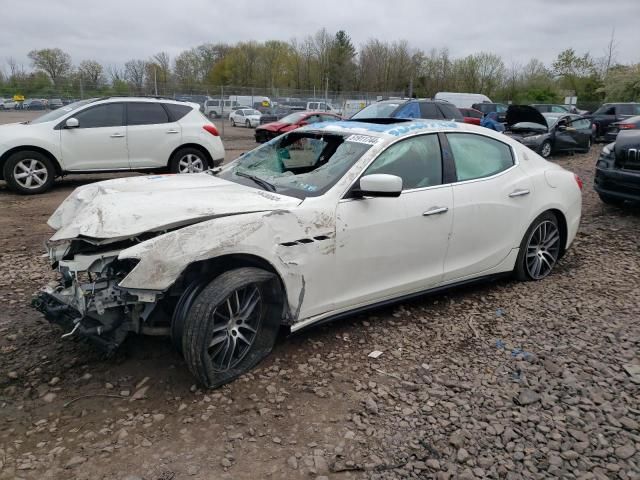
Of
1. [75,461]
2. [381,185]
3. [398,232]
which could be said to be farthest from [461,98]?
[75,461]

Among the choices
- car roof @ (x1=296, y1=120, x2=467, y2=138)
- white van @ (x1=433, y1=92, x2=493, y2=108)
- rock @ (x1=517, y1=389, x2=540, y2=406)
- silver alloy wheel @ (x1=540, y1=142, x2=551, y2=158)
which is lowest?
rock @ (x1=517, y1=389, x2=540, y2=406)

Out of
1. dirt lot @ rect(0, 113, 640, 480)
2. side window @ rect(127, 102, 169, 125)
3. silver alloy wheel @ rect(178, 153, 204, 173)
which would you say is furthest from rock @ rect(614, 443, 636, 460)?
side window @ rect(127, 102, 169, 125)

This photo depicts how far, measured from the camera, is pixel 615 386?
3.13 meters

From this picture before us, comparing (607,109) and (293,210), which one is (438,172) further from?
(607,109)

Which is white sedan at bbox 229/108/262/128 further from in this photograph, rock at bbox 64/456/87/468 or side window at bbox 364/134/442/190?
rock at bbox 64/456/87/468

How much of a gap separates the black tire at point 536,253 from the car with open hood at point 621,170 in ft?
8.86

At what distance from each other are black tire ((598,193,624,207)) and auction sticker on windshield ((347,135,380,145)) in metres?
5.15

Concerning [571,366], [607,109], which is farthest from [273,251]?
[607,109]

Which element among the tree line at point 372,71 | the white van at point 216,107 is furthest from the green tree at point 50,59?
the white van at point 216,107

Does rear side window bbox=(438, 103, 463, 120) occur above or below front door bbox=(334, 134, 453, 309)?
above

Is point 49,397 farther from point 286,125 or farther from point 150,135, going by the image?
point 286,125

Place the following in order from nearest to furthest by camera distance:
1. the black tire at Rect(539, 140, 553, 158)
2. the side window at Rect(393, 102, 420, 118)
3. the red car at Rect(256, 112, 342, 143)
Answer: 1. the side window at Rect(393, 102, 420, 118)
2. the black tire at Rect(539, 140, 553, 158)
3. the red car at Rect(256, 112, 342, 143)

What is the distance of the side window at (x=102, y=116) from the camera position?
8.67 metres

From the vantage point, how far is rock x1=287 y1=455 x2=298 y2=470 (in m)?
2.45
